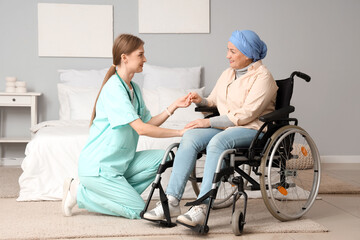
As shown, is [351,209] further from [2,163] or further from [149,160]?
[2,163]

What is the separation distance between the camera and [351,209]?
3.22 m

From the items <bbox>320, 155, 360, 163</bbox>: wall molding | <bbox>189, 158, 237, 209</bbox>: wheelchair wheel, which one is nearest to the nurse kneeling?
<bbox>189, 158, 237, 209</bbox>: wheelchair wheel

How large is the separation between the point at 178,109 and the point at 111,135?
161 cm

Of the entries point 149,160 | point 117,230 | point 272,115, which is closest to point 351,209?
point 272,115

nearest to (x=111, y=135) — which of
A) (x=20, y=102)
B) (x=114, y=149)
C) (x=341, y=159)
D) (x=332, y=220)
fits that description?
(x=114, y=149)

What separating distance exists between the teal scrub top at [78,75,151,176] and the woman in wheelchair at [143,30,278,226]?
1.11 ft

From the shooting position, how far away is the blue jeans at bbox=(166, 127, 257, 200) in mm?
2541

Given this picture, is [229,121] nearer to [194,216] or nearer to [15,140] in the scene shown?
[194,216]

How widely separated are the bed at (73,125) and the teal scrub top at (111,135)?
0.52 meters

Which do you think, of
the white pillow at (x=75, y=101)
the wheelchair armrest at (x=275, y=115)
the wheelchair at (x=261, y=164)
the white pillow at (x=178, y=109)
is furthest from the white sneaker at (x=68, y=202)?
the white pillow at (x=75, y=101)

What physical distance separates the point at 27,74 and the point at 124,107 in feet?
9.07

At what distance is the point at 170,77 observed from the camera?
4.97 m

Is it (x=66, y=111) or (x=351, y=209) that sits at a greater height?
(x=66, y=111)

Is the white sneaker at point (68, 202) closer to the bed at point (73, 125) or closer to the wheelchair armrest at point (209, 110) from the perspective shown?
the bed at point (73, 125)
